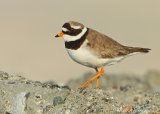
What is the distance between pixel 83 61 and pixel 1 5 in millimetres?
14793

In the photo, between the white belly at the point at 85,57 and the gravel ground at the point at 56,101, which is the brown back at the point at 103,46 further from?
the gravel ground at the point at 56,101

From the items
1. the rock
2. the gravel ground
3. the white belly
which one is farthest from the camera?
the white belly

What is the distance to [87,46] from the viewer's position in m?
10.0

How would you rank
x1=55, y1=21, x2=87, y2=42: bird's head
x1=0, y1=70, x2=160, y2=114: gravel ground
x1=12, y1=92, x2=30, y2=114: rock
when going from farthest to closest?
x1=55, y1=21, x2=87, y2=42: bird's head, x1=12, y1=92, x2=30, y2=114: rock, x1=0, y1=70, x2=160, y2=114: gravel ground

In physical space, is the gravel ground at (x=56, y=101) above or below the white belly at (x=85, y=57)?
below

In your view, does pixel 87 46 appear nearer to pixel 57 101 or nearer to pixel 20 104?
pixel 57 101

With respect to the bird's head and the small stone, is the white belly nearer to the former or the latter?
the bird's head

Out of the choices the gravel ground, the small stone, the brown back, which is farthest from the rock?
the brown back

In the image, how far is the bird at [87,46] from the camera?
32.4ft

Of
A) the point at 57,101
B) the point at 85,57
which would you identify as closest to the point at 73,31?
the point at 85,57

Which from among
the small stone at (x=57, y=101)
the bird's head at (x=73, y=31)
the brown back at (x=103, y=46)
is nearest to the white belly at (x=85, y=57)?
the brown back at (x=103, y=46)

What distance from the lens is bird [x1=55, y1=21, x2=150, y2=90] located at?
32.4ft

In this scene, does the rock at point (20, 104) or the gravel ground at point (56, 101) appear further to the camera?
the rock at point (20, 104)

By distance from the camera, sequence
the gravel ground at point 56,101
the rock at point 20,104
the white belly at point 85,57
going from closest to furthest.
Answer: the gravel ground at point 56,101, the rock at point 20,104, the white belly at point 85,57
